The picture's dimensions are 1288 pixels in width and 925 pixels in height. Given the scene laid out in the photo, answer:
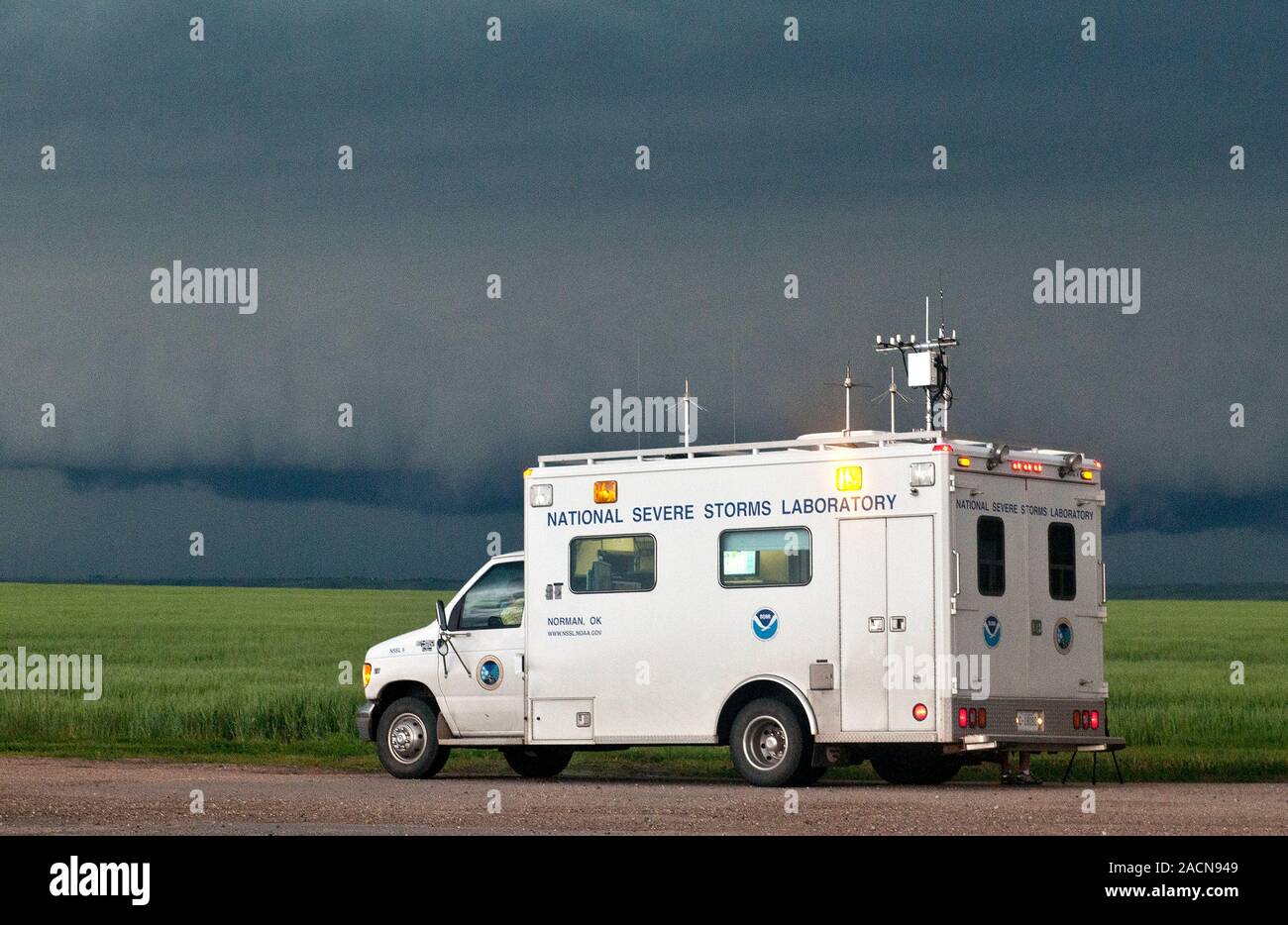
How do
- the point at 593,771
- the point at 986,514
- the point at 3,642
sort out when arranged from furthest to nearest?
the point at 3,642 < the point at 593,771 < the point at 986,514

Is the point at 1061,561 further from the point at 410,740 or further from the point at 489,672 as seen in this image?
the point at 410,740

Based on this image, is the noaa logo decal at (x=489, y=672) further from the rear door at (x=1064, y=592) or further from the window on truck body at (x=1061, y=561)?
the window on truck body at (x=1061, y=561)

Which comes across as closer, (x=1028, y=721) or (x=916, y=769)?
(x=1028, y=721)

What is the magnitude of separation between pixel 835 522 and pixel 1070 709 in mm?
2840

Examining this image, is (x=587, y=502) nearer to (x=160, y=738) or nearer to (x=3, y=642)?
(x=160, y=738)

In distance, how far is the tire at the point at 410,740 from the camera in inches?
803

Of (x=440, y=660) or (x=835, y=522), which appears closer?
(x=835, y=522)

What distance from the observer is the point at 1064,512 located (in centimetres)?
1903

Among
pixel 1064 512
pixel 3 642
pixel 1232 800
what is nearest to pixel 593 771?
pixel 1064 512

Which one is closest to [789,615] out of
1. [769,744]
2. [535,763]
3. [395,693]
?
[769,744]

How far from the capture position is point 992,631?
17.9 metres

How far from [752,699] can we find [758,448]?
2270mm

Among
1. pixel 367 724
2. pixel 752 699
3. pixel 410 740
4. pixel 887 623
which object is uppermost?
pixel 887 623

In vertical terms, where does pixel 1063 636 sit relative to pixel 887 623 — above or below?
below
